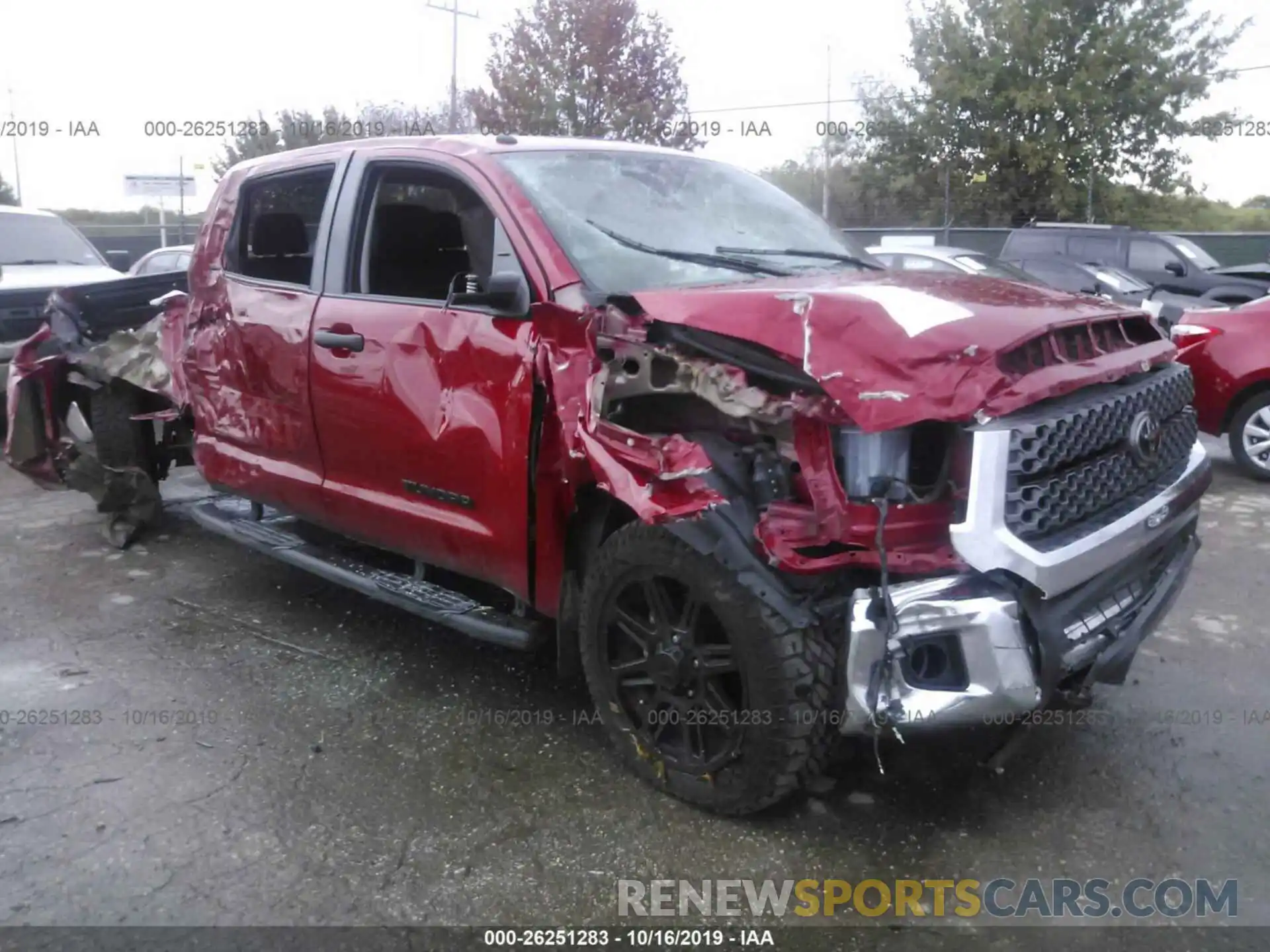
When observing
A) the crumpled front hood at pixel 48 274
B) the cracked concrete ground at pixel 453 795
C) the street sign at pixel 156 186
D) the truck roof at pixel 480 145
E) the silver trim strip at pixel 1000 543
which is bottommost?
the cracked concrete ground at pixel 453 795

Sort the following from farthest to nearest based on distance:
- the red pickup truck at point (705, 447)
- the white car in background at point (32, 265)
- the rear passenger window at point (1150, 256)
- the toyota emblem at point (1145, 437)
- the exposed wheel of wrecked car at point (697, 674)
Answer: the rear passenger window at point (1150, 256) → the white car in background at point (32, 265) → the toyota emblem at point (1145, 437) → the exposed wheel of wrecked car at point (697, 674) → the red pickup truck at point (705, 447)

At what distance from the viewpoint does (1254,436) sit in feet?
24.2

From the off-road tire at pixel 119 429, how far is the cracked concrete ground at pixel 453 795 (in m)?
1.44

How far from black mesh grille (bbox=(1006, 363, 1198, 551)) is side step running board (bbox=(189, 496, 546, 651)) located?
5.42 feet

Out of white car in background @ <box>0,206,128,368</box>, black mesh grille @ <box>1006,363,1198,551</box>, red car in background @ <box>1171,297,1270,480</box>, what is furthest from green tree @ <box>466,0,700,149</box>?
black mesh grille @ <box>1006,363,1198,551</box>

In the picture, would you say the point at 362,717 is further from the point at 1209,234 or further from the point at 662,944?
the point at 1209,234

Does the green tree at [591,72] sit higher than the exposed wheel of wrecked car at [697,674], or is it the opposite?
the green tree at [591,72]

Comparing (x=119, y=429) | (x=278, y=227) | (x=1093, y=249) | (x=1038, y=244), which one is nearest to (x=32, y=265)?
(x=119, y=429)

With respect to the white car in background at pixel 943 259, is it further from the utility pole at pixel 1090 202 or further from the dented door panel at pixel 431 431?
the utility pole at pixel 1090 202

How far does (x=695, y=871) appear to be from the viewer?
2.96 meters

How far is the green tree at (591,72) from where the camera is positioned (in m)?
22.4

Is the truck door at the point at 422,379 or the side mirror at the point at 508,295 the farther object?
the truck door at the point at 422,379

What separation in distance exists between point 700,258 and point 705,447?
0.96 meters

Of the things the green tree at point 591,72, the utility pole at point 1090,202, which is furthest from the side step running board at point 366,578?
the utility pole at point 1090,202
